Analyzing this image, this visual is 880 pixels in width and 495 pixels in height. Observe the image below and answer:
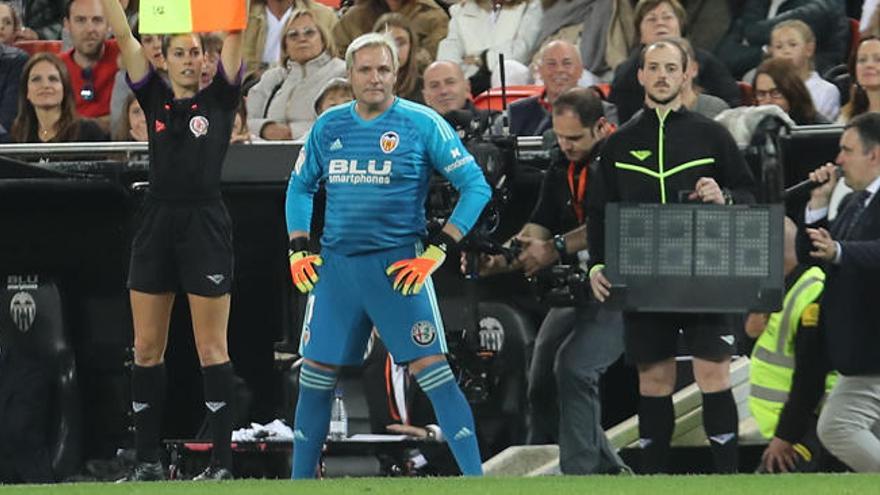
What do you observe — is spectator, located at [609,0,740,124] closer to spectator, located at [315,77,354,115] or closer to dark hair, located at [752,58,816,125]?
dark hair, located at [752,58,816,125]

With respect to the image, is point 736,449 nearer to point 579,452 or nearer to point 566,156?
point 579,452

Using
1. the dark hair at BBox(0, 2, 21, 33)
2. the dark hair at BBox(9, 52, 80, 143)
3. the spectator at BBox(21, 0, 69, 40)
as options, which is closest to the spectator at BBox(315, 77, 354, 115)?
the dark hair at BBox(9, 52, 80, 143)

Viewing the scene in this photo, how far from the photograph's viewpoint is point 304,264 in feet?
37.8

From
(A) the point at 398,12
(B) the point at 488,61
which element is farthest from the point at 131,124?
(B) the point at 488,61

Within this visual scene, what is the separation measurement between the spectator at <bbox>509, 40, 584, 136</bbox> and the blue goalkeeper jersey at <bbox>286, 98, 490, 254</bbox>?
2505 millimetres

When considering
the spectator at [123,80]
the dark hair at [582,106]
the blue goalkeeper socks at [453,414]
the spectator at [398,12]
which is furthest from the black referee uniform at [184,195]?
the spectator at [398,12]

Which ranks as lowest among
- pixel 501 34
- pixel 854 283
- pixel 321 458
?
pixel 321 458

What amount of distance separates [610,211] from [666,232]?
0.28 meters

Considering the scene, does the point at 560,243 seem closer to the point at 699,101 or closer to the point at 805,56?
the point at 699,101

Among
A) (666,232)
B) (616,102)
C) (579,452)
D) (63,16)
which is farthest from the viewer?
(63,16)

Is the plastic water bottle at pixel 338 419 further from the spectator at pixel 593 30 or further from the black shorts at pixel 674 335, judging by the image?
the spectator at pixel 593 30

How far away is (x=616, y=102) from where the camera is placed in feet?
44.6

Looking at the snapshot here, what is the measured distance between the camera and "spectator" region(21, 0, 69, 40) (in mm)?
18109

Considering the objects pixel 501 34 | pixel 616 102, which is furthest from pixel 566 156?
pixel 501 34
